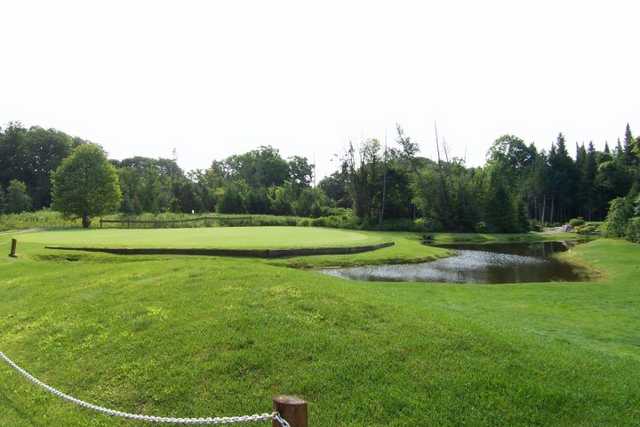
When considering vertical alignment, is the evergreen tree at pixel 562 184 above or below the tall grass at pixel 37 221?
above

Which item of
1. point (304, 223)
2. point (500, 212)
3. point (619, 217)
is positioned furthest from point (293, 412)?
point (500, 212)

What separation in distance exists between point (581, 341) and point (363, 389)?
16.3 ft

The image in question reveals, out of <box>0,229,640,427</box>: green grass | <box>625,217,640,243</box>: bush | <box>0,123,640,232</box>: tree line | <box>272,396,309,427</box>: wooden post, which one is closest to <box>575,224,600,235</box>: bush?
<box>0,123,640,232</box>: tree line

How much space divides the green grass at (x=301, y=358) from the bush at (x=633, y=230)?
78.7 feet

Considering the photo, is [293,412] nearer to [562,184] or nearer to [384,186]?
[384,186]

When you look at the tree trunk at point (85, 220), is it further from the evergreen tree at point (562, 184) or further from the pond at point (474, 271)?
the evergreen tree at point (562, 184)

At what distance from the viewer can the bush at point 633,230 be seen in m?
29.6

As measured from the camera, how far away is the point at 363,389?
5.02 metres

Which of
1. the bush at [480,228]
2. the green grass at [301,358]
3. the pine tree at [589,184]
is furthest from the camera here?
the pine tree at [589,184]

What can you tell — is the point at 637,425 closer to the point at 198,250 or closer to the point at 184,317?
the point at 184,317

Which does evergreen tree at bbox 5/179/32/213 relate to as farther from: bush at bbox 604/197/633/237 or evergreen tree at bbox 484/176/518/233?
bush at bbox 604/197/633/237

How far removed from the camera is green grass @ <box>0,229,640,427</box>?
484 centimetres

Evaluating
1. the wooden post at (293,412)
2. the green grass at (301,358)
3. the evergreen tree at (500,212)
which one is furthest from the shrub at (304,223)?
the wooden post at (293,412)

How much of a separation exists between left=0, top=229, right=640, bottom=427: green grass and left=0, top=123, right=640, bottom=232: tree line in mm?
29856
